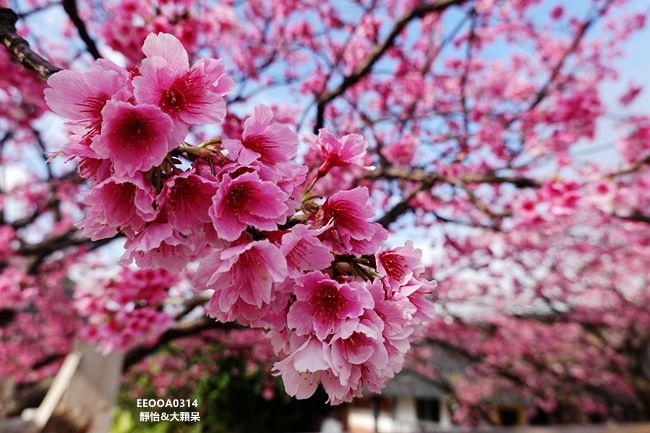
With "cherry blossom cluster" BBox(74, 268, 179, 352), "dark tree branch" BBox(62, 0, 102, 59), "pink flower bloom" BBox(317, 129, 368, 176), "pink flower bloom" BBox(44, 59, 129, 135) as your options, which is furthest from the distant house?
"pink flower bloom" BBox(44, 59, 129, 135)

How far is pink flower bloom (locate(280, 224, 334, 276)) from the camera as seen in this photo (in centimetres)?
81

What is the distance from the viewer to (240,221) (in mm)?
838

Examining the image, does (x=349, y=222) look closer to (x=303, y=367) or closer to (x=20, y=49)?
(x=303, y=367)

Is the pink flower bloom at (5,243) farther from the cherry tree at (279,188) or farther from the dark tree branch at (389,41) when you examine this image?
the dark tree branch at (389,41)

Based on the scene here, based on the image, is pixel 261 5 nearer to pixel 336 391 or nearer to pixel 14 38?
pixel 14 38

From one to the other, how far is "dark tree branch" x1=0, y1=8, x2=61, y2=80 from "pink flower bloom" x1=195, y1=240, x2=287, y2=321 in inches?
22.3

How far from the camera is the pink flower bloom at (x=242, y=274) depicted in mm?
786

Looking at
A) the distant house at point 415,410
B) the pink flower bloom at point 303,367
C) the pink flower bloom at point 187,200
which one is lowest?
the pink flower bloom at point 303,367

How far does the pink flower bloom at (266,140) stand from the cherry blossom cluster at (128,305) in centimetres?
235

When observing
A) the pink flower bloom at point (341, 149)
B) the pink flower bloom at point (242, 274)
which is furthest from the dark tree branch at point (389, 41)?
the pink flower bloom at point (242, 274)

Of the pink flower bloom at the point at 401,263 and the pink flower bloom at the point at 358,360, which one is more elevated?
the pink flower bloom at the point at 401,263

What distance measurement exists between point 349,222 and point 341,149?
24 cm

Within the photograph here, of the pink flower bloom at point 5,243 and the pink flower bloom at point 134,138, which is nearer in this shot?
the pink flower bloom at point 134,138

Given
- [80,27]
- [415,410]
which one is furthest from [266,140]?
[415,410]
